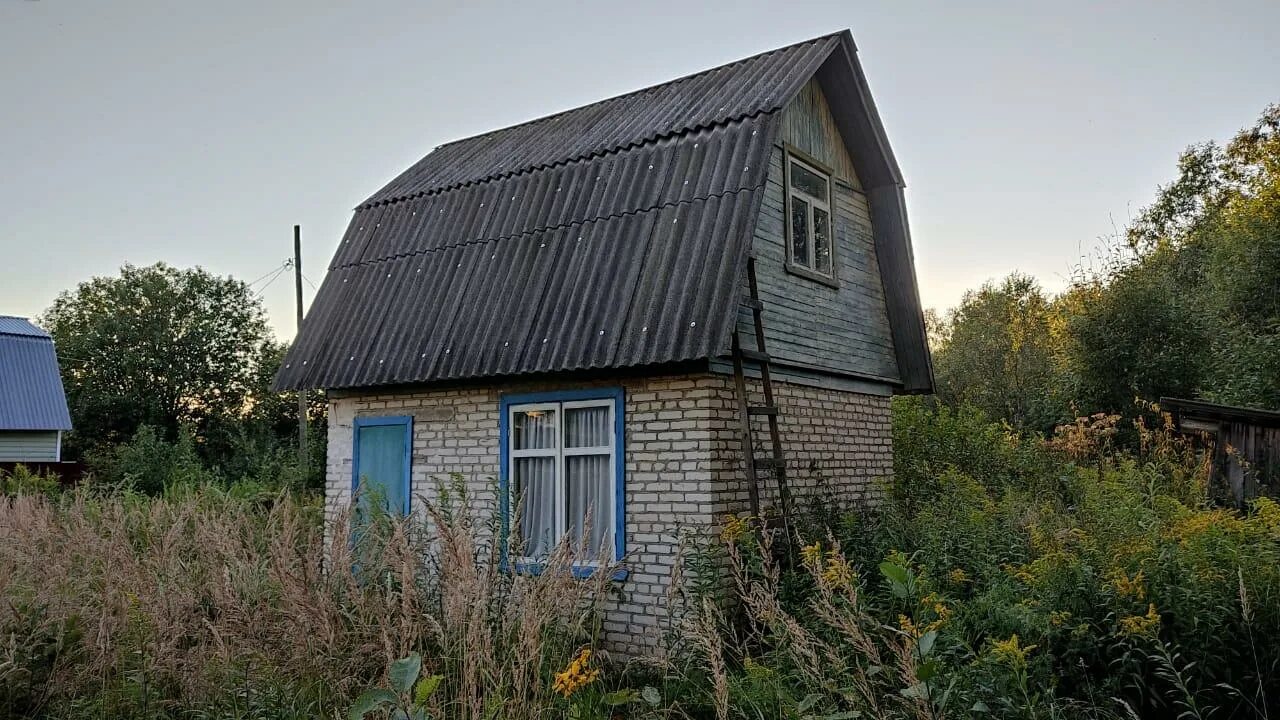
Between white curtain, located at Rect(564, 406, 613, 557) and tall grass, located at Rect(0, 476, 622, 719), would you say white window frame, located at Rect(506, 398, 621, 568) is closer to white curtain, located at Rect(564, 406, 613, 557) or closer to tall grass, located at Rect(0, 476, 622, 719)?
white curtain, located at Rect(564, 406, 613, 557)

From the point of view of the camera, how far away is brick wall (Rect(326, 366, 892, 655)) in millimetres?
7328

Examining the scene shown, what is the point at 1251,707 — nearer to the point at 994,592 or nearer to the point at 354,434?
the point at 994,592

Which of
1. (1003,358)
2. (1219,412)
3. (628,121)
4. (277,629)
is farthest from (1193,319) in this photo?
→ (277,629)

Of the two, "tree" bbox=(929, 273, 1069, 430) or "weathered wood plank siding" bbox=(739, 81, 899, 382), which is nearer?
"weathered wood plank siding" bbox=(739, 81, 899, 382)

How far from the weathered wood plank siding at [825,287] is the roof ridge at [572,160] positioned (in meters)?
0.57

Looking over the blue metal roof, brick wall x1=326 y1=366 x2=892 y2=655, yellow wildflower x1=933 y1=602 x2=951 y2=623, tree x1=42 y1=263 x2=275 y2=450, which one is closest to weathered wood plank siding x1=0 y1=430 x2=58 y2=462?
the blue metal roof

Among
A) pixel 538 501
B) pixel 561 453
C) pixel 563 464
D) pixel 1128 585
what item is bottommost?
pixel 1128 585

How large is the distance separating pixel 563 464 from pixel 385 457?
275 centimetres

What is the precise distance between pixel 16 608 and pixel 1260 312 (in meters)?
21.7

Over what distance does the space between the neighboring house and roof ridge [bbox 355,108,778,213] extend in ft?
71.8

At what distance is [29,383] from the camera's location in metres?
27.2

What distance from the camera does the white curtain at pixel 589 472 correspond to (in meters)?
7.94

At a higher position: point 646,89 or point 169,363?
point 646,89

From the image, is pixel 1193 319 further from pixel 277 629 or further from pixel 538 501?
pixel 277 629
